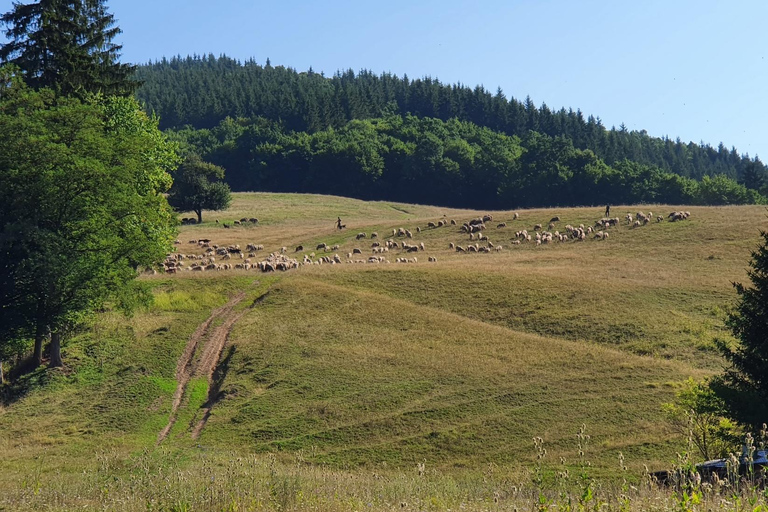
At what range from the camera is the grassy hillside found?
31.5m

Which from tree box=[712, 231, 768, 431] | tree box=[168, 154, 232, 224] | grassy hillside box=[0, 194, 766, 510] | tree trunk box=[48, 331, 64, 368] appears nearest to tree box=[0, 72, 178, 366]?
tree trunk box=[48, 331, 64, 368]

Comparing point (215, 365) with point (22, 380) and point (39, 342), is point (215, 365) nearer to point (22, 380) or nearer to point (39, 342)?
point (39, 342)

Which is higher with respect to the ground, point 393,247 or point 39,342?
point 393,247

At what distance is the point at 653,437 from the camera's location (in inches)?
1277

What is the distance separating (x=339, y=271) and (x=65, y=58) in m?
26.6

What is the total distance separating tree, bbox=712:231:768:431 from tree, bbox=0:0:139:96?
149ft

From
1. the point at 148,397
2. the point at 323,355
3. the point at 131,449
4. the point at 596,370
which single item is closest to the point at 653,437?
the point at 596,370

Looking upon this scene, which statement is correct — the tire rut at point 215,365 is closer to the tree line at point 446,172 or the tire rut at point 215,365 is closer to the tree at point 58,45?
the tree at point 58,45

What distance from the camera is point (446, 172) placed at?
553ft

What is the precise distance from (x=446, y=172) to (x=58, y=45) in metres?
123

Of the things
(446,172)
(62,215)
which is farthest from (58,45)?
(446,172)

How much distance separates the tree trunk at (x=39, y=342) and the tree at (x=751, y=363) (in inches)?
1425

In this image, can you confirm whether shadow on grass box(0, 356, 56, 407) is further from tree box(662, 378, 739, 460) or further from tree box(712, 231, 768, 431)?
tree box(712, 231, 768, 431)

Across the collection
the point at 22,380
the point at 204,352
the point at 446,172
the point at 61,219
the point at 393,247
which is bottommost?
the point at 22,380
